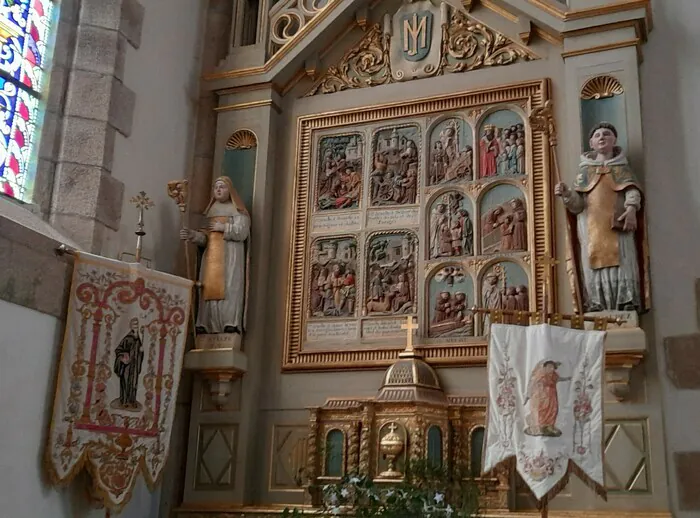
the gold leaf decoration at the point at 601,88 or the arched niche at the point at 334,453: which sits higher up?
the gold leaf decoration at the point at 601,88

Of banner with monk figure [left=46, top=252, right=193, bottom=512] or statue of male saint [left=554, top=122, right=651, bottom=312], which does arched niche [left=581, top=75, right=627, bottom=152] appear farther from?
banner with monk figure [left=46, top=252, right=193, bottom=512]

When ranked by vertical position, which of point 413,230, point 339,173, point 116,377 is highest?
point 339,173

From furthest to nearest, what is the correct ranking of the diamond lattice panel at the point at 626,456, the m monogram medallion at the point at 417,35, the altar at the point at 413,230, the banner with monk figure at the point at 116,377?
the m monogram medallion at the point at 417,35
the altar at the point at 413,230
the banner with monk figure at the point at 116,377
the diamond lattice panel at the point at 626,456

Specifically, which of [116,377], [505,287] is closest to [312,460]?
[116,377]

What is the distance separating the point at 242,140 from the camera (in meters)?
7.96

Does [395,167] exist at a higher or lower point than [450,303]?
higher

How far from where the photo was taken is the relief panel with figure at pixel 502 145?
712 cm

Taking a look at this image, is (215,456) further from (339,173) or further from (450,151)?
(450,151)

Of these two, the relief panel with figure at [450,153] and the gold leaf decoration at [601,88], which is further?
the relief panel with figure at [450,153]

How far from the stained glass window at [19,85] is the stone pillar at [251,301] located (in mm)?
1543

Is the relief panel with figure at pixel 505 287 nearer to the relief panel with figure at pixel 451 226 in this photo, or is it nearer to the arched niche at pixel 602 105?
the relief panel with figure at pixel 451 226

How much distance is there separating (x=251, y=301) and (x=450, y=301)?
1.61 meters

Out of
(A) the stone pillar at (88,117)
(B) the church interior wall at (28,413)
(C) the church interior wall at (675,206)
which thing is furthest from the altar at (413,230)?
(B) the church interior wall at (28,413)

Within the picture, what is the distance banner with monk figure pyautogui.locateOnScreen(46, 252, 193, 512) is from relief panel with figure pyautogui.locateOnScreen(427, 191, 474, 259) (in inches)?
79.2
